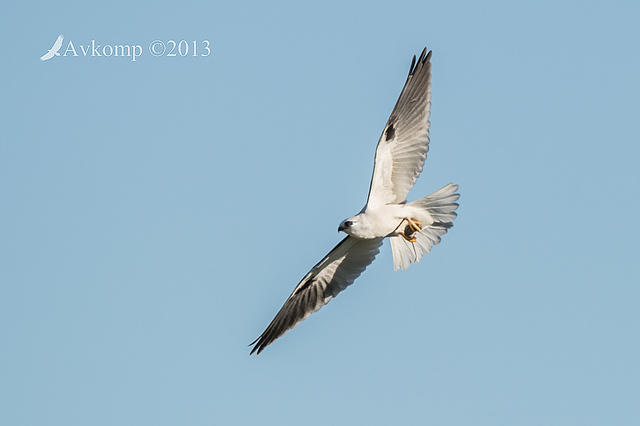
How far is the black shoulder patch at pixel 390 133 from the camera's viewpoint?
13273mm

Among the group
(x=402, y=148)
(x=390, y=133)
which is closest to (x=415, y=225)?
(x=402, y=148)

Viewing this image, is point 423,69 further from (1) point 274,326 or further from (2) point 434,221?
(1) point 274,326

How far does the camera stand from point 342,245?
14.4 meters

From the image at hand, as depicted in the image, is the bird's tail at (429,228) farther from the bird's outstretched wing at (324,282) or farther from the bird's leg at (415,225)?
the bird's outstretched wing at (324,282)

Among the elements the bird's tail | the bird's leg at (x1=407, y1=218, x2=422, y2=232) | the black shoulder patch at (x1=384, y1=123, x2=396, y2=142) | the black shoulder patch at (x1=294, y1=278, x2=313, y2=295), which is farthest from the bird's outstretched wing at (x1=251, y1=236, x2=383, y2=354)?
the black shoulder patch at (x1=384, y1=123, x2=396, y2=142)

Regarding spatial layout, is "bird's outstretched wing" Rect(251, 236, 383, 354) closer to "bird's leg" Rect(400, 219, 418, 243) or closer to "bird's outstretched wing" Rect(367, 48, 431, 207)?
"bird's leg" Rect(400, 219, 418, 243)

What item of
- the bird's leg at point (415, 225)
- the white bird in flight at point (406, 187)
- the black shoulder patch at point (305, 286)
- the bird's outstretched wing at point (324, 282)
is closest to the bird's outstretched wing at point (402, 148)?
the white bird in flight at point (406, 187)

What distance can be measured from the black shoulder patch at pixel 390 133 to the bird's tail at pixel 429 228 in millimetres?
911

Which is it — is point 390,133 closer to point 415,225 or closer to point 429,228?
point 415,225

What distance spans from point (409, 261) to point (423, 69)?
8.90 feet

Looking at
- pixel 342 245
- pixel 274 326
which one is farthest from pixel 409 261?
pixel 274 326

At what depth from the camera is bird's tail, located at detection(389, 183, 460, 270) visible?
43.6ft

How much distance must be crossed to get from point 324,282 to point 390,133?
8.71ft

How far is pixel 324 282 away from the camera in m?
14.8
